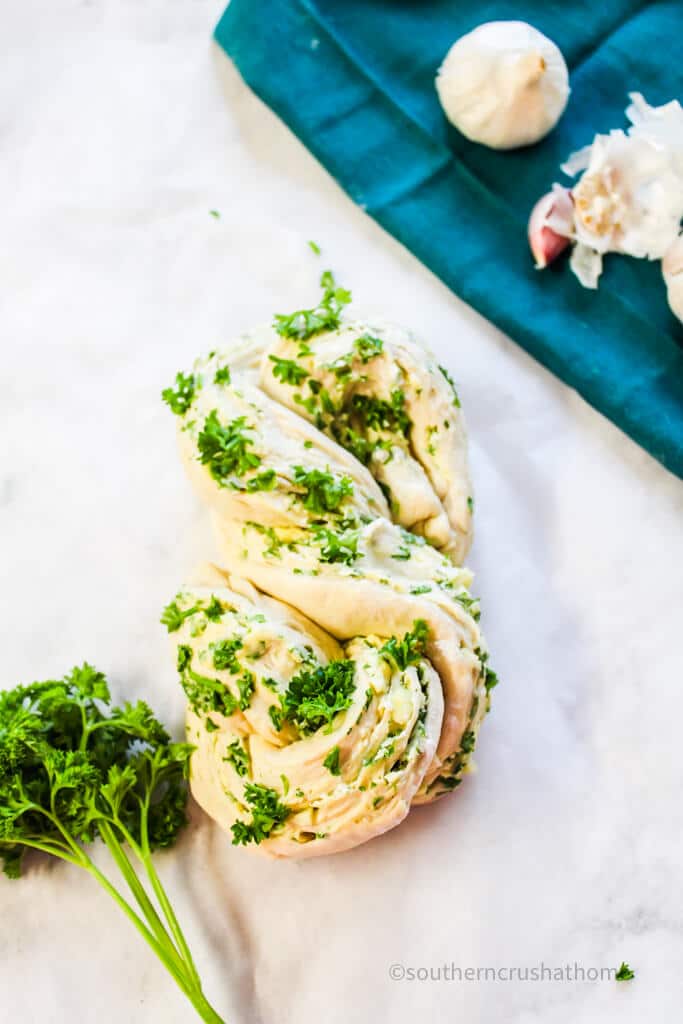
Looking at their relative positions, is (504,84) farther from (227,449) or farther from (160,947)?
(160,947)

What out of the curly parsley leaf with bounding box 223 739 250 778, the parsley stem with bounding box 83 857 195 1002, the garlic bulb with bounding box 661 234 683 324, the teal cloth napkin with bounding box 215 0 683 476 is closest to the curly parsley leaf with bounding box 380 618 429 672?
the curly parsley leaf with bounding box 223 739 250 778

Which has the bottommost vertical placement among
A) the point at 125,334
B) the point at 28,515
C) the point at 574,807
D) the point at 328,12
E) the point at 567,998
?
the point at 567,998

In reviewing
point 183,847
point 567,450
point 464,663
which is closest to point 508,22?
point 567,450

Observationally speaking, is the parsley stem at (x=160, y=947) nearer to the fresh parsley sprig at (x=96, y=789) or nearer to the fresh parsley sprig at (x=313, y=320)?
the fresh parsley sprig at (x=96, y=789)

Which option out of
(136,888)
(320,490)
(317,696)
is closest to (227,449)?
(320,490)

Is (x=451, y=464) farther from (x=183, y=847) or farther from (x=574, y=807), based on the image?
(x=183, y=847)

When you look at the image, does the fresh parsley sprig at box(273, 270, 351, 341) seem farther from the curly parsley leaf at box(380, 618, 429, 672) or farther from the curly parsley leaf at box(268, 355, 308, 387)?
the curly parsley leaf at box(380, 618, 429, 672)

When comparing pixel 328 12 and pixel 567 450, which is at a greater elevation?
pixel 328 12
